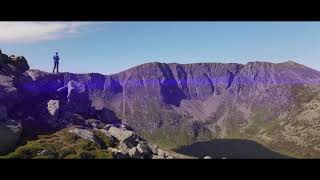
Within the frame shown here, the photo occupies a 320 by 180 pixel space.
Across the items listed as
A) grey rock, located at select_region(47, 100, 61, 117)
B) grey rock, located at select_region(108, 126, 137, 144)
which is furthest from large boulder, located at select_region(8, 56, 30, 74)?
grey rock, located at select_region(108, 126, 137, 144)

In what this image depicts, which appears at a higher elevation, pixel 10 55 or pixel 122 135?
pixel 10 55

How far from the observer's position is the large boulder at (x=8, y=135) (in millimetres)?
89750

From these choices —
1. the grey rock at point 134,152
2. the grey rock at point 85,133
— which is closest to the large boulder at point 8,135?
the grey rock at point 85,133

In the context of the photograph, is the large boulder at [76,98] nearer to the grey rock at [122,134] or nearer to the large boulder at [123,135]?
the grey rock at [122,134]

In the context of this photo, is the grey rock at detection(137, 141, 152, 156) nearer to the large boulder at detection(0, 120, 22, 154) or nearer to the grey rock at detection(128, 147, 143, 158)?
the grey rock at detection(128, 147, 143, 158)

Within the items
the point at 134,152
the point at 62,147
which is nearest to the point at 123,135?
the point at 134,152

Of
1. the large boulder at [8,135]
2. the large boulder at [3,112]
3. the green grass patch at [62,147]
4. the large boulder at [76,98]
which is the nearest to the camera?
the green grass patch at [62,147]

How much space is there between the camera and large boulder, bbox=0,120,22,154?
89.8m

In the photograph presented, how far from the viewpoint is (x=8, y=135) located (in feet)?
299

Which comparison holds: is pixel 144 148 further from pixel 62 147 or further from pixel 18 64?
pixel 18 64
